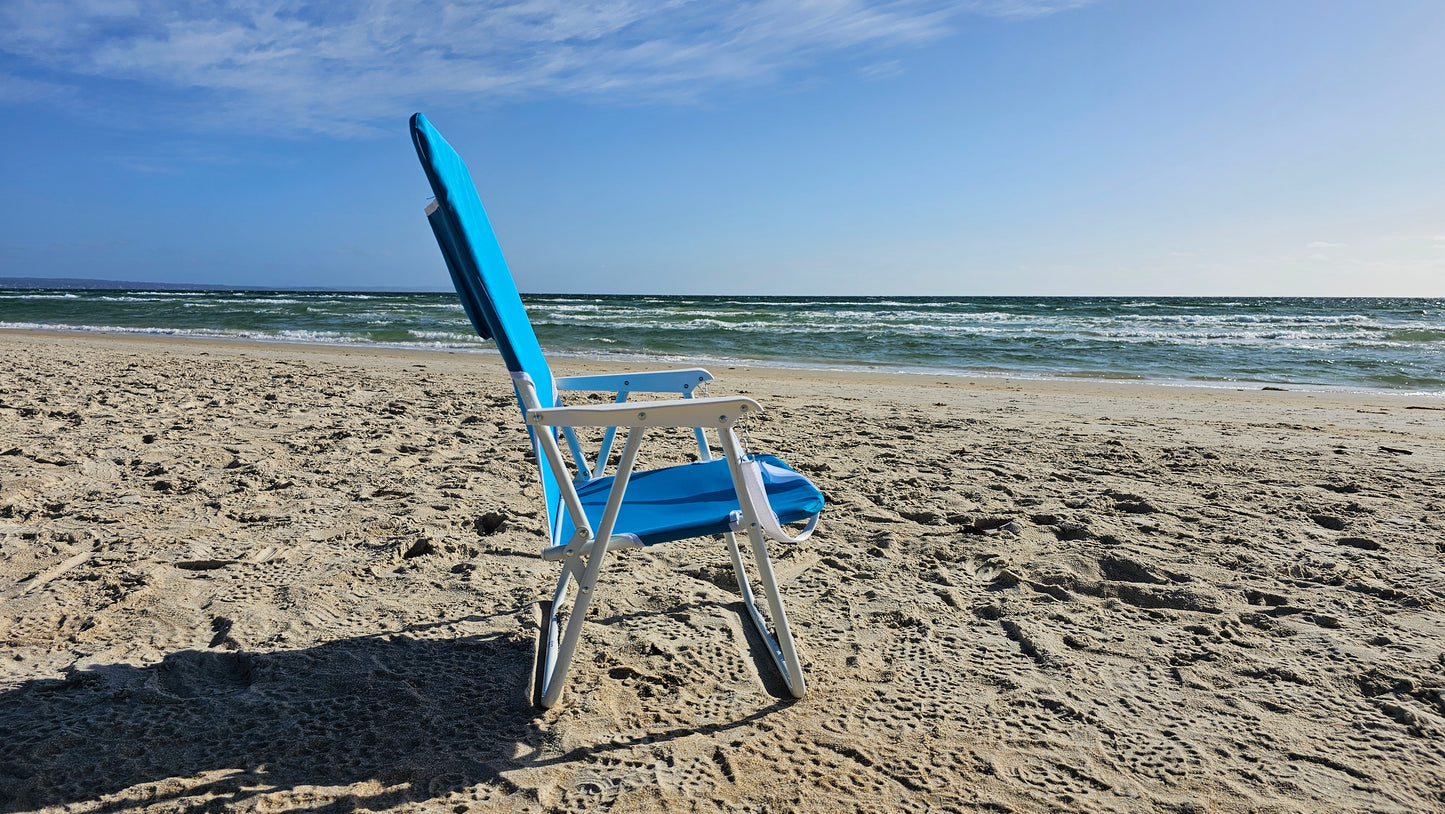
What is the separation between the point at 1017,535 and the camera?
10.6 feet

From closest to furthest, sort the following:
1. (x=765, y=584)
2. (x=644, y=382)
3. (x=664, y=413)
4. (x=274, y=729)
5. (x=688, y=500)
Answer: (x=664, y=413) < (x=274, y=729) < (x=765, y=584) < (x=688, y=500) < (x=644, y=382)

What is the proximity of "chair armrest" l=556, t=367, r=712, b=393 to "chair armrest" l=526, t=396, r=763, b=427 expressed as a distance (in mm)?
812

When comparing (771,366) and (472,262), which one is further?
(771,366)

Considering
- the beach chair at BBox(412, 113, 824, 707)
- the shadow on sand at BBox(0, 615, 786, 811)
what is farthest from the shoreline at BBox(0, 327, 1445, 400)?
the shadow on sand at BBox(0, 615, 786, 811)

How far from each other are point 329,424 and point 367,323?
16791 millimetres

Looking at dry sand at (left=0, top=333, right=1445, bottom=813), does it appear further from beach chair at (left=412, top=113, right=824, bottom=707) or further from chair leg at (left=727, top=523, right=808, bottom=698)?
beach chair at (left=412, top=113, right=824, bottom=707)

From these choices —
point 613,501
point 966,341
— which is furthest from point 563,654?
point 966,341

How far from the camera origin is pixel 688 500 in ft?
7.07

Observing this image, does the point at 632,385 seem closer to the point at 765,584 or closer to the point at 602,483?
the point at 602,483

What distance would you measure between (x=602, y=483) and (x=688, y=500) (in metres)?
0.37

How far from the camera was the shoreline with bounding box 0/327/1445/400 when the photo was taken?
9.63m

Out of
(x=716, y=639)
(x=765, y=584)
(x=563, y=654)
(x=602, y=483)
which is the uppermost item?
(x=602, y=483)

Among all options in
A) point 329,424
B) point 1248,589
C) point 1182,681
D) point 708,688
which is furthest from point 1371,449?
point 329,424

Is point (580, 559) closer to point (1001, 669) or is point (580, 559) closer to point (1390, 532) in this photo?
point (1001, 669)
